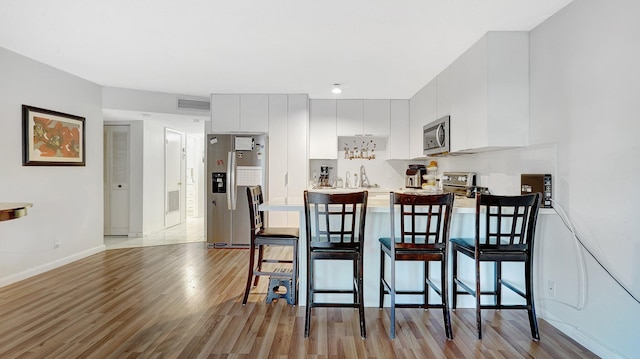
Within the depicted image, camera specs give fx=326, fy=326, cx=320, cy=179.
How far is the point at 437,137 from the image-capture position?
12.9 ft

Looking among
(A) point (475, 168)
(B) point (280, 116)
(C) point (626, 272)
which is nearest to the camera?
(C) point (626, 272)

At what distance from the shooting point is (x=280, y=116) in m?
5.08

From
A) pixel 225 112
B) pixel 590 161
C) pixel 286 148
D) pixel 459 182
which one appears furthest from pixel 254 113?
pixel 590 161

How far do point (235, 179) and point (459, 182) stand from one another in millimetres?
3146

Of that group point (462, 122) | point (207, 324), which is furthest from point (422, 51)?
point (207, 324)

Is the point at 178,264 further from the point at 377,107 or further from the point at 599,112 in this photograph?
the point at 599,112

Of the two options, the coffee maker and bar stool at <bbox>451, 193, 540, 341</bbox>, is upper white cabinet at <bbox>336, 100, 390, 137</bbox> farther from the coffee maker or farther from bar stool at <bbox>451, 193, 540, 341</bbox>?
bar stool at <bbox>451, 193, 540, 341</bbox>

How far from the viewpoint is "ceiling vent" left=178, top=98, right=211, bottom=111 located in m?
5.21

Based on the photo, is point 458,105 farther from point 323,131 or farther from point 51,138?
point 51,138

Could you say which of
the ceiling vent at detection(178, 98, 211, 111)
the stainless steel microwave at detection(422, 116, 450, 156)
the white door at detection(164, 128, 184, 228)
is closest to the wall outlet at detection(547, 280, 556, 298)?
the stainless steel microwave at detection(422, 116, 450, 156)

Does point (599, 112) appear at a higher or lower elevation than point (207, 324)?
higher

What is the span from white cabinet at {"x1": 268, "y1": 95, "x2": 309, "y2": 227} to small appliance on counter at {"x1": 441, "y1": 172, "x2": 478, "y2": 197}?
2053mm

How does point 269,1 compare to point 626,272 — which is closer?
point 626,272

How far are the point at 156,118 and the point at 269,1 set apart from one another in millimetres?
3853
